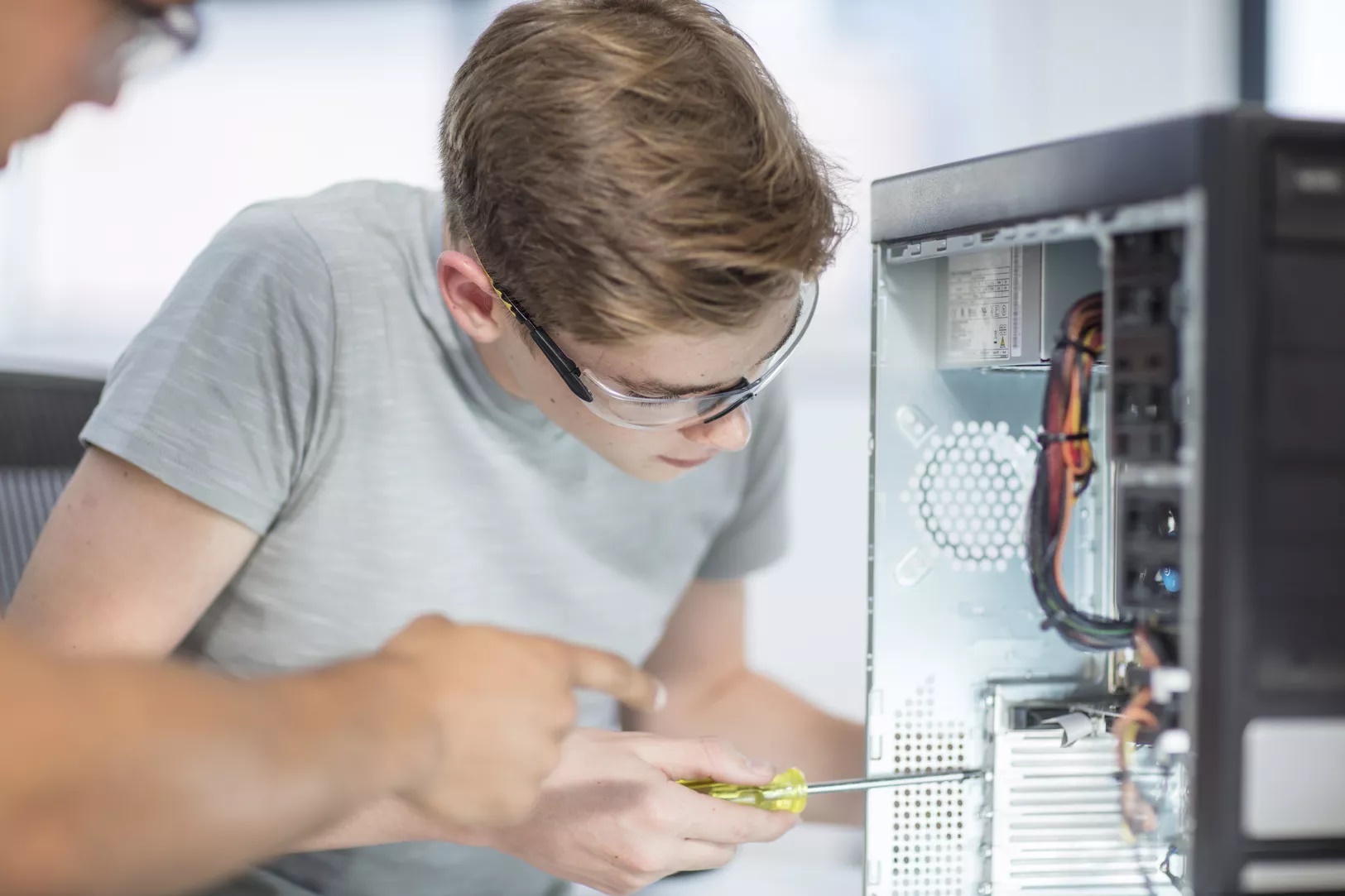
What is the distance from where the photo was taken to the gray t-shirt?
947 mm

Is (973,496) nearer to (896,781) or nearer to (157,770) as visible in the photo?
(896,781)

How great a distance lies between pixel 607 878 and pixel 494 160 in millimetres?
554

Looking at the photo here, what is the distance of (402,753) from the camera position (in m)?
0.56

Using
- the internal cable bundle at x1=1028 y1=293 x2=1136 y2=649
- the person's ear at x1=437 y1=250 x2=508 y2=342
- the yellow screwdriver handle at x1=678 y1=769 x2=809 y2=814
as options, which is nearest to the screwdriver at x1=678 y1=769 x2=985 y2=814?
the yellow screwdriver handle at x1=678 y1=769 x2=809 y2=814

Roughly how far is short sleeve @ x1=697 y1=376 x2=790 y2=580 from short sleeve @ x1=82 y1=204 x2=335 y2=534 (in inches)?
18.5

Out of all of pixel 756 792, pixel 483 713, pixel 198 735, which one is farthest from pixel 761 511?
pixel 198 735

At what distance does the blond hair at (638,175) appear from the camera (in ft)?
2.58

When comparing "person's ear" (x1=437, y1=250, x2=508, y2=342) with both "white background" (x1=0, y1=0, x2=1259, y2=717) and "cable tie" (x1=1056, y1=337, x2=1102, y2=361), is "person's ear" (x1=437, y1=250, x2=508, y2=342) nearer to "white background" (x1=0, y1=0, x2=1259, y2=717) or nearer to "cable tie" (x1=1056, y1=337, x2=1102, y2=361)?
"cable tie" (x1=1056, y1=337, x2=1102, y2=361)

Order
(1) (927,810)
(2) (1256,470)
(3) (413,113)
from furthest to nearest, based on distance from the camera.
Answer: (3) (413,113) < (1) (927,810) < (2) (1256,470)

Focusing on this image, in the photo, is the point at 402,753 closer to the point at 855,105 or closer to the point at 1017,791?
the point at 1017,791

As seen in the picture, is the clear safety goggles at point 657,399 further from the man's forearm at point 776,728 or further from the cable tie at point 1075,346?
the man's forearm at point 776,728

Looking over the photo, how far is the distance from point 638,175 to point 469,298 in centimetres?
24

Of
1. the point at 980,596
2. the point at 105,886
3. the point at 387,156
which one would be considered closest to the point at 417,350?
the point at 980,596

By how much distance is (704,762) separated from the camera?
2.94ft
